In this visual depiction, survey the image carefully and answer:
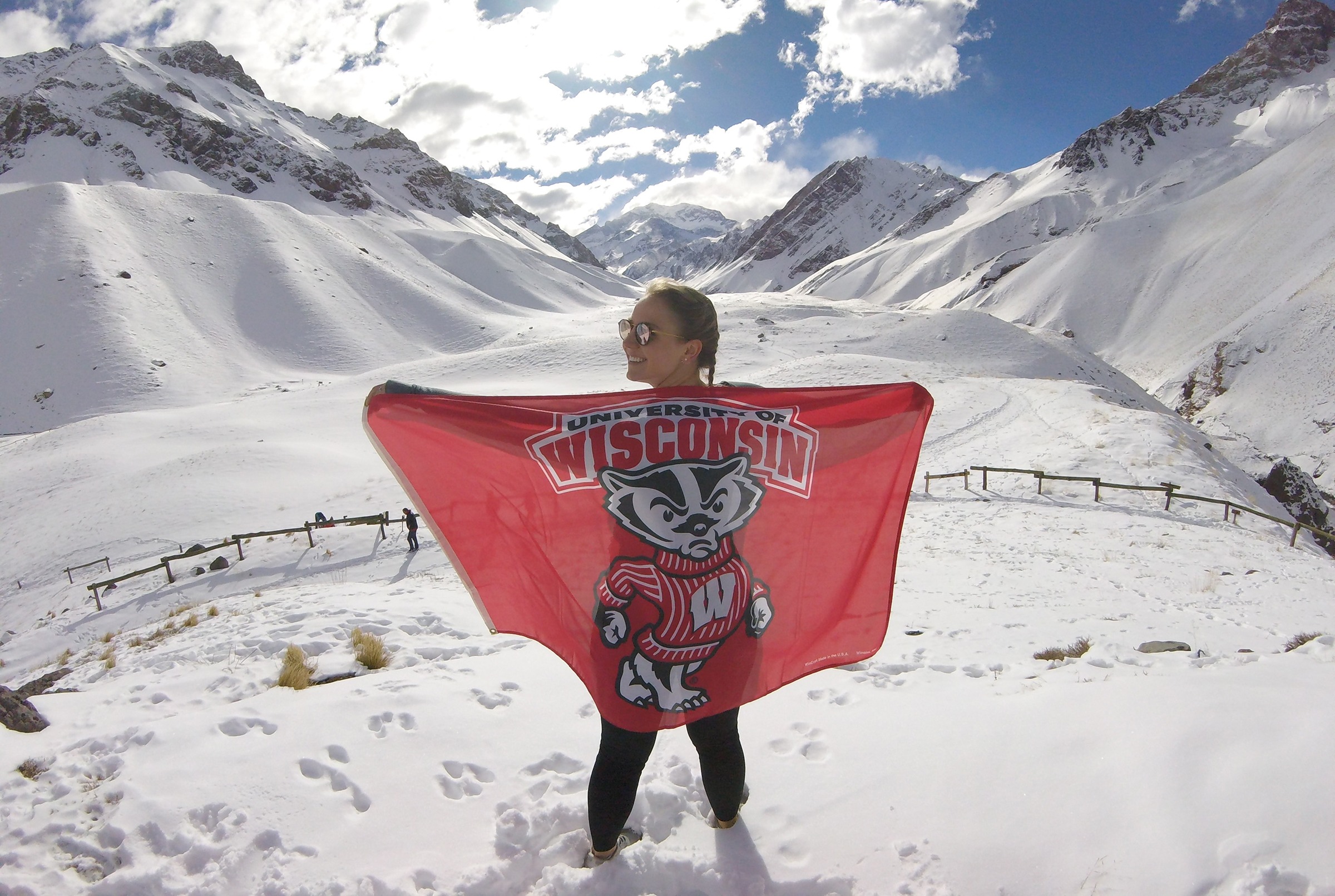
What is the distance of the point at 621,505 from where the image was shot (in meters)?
2.60

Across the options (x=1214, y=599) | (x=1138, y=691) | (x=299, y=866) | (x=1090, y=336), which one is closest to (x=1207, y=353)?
(x=1090, y=336)

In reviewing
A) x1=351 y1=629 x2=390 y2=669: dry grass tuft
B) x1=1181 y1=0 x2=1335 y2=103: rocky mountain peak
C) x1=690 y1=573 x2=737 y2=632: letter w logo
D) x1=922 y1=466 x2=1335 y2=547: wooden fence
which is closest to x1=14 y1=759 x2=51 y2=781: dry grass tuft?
x1=351 y1=629 x2=390 y2=669: dry grass tuft

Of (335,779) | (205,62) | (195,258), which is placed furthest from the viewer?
(205,62)

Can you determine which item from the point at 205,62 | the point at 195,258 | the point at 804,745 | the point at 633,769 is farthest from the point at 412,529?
the point at 205,62

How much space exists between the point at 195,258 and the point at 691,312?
254 feet

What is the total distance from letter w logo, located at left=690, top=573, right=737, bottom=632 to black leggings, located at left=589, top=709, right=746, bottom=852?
0.43 metres

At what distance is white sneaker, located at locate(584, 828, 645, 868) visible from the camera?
2744 mm

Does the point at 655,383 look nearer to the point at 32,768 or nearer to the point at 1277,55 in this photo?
the point at 32,768

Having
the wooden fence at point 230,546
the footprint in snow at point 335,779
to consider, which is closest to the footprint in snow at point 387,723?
the footprint in snow at point 335,779

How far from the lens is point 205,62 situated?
418ft

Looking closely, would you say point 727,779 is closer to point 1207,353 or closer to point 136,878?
point 136,878

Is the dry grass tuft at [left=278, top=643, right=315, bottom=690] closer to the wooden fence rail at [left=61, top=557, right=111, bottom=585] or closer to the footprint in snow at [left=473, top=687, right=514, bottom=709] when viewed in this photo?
the footprint in snow at [left=473, top=687, right=514, bottom=709]

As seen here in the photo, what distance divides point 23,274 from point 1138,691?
252ft

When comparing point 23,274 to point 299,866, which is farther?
point 23,274
